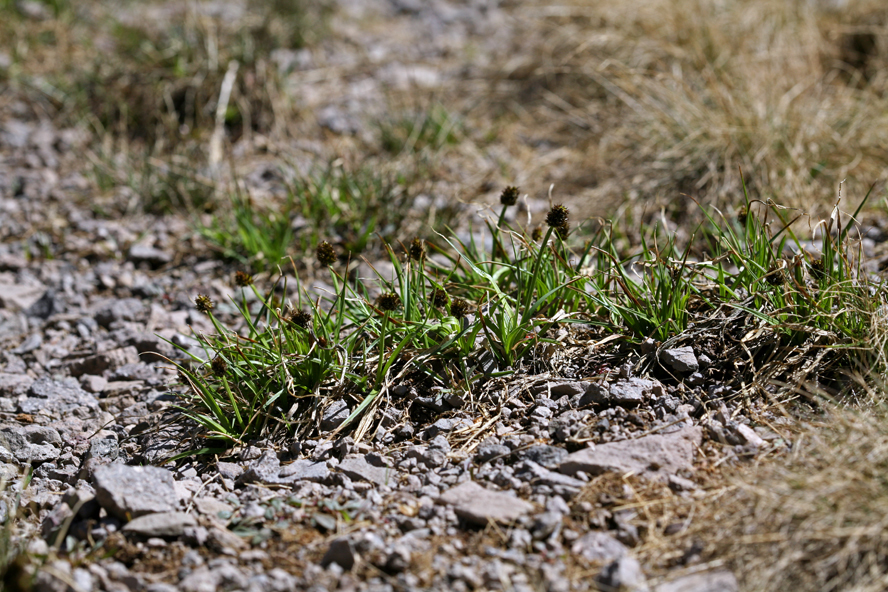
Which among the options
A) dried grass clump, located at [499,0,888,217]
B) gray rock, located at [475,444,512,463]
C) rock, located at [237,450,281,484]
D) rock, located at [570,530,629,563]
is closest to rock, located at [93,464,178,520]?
rock, located at [237,450,281,484]

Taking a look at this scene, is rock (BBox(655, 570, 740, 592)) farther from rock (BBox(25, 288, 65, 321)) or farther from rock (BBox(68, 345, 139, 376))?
rock (BBox(25, 288, 65, 321))

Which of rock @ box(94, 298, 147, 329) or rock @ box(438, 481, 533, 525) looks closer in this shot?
rock @ box(438, 481, 533, 525)

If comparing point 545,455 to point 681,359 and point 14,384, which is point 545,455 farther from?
point 14,384

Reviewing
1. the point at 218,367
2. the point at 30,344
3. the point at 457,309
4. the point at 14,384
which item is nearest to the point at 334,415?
the point at 218,367

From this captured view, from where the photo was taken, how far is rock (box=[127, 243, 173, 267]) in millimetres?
3633

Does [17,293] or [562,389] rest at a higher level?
[562,389]

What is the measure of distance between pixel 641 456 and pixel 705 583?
17.3 inches

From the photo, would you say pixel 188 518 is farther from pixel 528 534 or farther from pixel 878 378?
pixel 878 378

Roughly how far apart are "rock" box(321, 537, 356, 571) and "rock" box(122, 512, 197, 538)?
1.27 feet

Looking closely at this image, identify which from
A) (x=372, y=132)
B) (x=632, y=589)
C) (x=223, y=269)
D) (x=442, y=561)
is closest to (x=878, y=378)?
(x=632, y=589)

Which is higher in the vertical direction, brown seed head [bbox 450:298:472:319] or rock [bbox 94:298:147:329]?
brown seed head [bbox 450:298:472:319]

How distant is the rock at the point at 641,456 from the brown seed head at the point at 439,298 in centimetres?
68

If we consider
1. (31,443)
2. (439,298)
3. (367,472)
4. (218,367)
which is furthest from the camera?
(439,298)

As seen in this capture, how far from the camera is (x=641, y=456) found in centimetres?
209
